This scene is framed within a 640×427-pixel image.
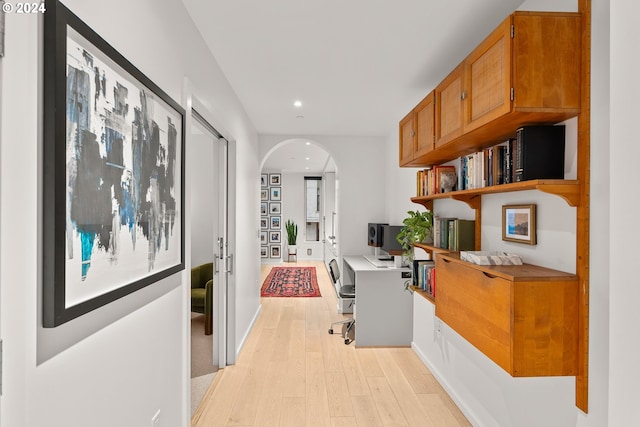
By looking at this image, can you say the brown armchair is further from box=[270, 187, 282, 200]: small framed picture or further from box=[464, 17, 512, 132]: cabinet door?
box=[270, 187, 282, 200]: small framed picture

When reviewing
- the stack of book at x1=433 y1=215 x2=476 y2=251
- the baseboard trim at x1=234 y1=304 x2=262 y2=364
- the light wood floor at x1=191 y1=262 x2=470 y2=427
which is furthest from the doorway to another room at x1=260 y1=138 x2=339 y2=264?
the stack of book at x1=433 y1=215 x2=476 y2=251

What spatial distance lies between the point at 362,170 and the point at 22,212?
15.5 feet

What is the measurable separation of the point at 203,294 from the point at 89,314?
3.21 m

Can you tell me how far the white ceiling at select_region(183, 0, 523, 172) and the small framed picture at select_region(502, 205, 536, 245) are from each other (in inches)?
42.1

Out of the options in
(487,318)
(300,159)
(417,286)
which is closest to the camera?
(487,318)

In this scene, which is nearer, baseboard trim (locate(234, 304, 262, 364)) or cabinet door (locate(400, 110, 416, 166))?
cabinet door (locate(400, 110, 416, 166))

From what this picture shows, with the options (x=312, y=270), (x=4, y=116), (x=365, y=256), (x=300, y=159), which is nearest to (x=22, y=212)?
(x=4, y=116)

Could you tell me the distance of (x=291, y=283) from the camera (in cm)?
711

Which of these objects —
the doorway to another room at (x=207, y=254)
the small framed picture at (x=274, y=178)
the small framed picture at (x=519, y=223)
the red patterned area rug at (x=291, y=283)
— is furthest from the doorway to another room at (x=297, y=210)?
the small framed picture at (x=519, y=223)

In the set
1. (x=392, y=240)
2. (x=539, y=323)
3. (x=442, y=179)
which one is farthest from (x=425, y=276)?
(x=539, y=323)

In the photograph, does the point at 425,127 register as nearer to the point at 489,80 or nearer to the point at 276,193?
the point at 489,80

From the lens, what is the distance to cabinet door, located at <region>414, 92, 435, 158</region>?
2.54 metres

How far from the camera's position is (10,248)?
820 millimetres

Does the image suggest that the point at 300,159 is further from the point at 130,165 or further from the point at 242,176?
the point at 130,165
